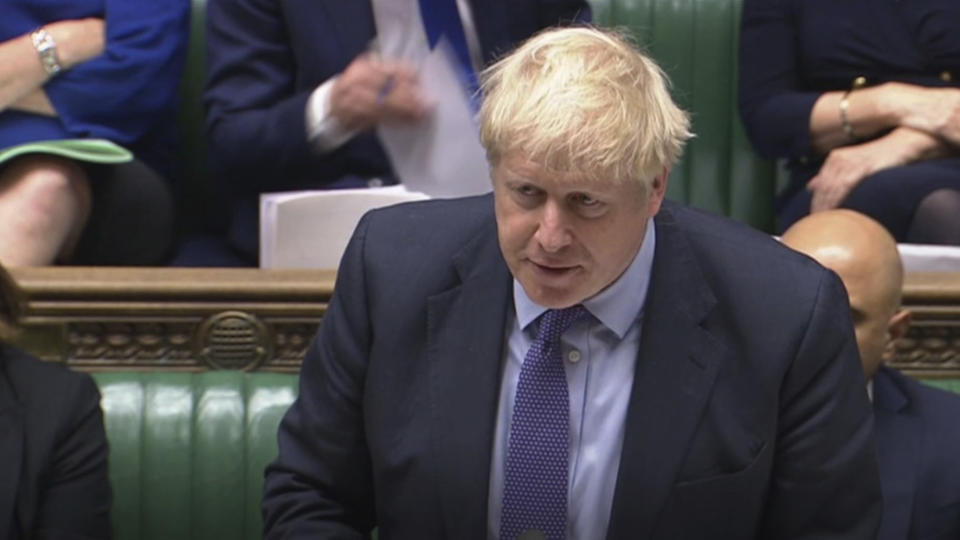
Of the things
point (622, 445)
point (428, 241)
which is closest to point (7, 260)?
point (428, 241)

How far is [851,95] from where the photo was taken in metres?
2.67

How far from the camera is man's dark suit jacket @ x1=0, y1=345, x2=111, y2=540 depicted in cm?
186

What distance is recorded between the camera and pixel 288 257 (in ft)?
7.82

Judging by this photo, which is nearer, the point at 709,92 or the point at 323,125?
the point at 323,125

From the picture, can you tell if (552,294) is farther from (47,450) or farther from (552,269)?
(47,450)

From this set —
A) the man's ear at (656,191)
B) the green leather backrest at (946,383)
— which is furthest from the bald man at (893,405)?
the man's ear at (656,191)

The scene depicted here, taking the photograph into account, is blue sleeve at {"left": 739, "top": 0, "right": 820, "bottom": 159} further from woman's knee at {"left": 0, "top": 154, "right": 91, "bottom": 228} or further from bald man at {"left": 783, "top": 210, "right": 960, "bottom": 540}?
woman's knee at {"left": 0, "top": 154, "right": 91, "bottom": 228}

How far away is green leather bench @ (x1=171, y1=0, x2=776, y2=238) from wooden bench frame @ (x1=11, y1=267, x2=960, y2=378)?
2.39 ft

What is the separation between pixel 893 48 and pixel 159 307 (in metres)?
1.20

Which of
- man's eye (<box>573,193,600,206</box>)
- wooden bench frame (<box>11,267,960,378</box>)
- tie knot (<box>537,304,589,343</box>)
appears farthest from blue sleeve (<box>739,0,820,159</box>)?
man's eye (<box>573,193,600,206</box>)

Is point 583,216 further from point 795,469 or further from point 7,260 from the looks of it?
point 7,260

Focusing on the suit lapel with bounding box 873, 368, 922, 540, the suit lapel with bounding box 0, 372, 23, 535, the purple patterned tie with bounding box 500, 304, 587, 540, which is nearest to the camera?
the purple patterned tie with bounding box 500, 304, 587, 540

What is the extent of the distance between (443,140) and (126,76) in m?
0.51

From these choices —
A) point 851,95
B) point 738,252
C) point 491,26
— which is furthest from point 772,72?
point 738,252
